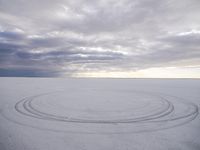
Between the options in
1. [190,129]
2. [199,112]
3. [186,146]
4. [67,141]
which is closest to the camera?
[186,146]

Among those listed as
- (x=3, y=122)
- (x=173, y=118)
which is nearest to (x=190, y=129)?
(x=173, y=118)

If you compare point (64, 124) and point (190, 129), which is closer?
point (190, 129)

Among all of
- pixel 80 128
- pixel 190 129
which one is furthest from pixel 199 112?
pixel 80 128

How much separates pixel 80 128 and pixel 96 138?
1.21 m

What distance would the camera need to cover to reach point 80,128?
6414mm

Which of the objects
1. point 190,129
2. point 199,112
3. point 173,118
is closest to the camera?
point 190,129

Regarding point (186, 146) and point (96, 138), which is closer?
point (186, 146)

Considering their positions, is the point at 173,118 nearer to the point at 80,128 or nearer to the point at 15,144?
the point at 80,128

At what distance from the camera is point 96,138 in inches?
215

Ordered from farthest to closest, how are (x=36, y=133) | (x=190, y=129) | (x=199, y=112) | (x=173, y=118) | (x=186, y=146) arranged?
(x=199, y=112) → (x=173, y=118) → (x=190, y=129) → (x=36, y=133) → (x=186, y=146)

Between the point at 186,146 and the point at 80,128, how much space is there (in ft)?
13.7

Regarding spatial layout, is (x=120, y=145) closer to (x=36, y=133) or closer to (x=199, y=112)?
(x=36, y=133)

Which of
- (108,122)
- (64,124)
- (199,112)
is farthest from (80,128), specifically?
(199,112)

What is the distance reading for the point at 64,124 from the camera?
22.5 ft
